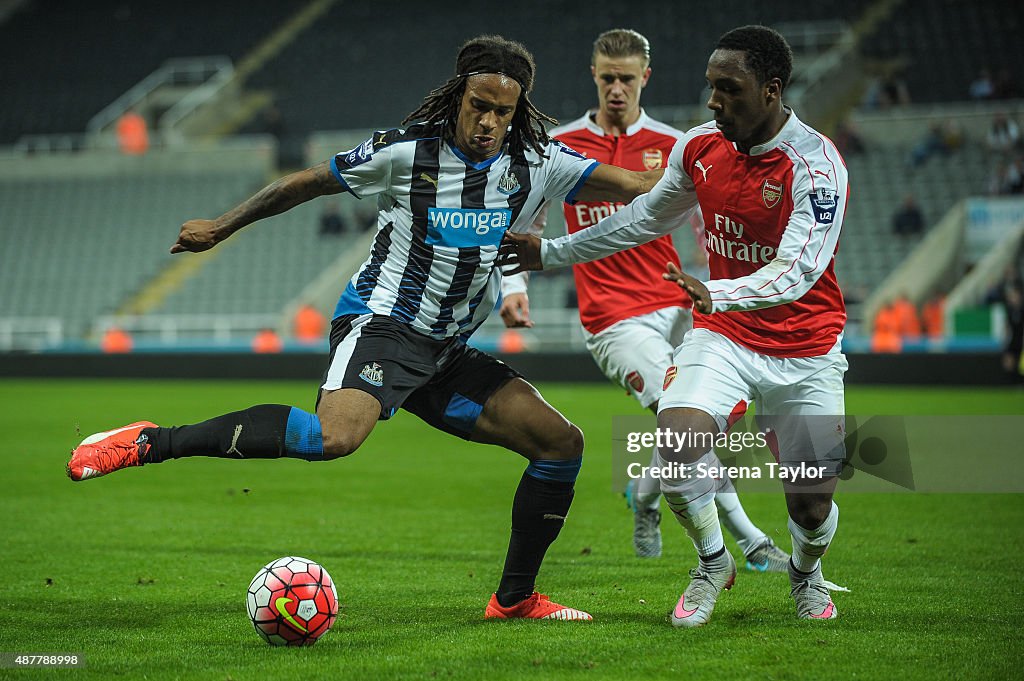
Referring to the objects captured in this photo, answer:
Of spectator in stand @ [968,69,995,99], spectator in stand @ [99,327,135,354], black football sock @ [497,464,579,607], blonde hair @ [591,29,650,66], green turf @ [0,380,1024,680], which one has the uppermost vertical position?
blonde hair @ [591,29,650,66]

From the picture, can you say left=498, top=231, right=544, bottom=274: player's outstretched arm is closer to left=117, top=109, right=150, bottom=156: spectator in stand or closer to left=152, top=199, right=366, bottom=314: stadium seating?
left=152, top=199, right=366, bottom=314: stadium seating

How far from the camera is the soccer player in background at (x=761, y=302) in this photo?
15.2 ft

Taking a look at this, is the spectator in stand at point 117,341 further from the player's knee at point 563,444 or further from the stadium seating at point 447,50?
the player's knee at point 563,444

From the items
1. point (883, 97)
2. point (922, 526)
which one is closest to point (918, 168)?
point (883, 97)

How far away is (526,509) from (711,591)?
82 cm

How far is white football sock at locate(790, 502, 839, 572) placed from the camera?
4.90 metres

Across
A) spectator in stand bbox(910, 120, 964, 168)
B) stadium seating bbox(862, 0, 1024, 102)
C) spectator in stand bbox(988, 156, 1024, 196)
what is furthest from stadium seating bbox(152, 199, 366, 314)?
spectator in stand bbox(988, 156, 1024, 196)


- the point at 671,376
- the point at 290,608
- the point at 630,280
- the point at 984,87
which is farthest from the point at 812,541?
the point at 984,87

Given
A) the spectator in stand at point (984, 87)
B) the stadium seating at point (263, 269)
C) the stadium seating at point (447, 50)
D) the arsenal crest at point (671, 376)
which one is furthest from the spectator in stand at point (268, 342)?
the arsenal crest at point (671, 376)

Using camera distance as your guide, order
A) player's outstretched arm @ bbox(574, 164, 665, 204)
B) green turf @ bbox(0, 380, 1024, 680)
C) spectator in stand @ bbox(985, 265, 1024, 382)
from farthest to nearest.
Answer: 1. spectator in stand @ bbox(985, 265, 1024, 382)
2. player's outstretched arm @ bbox(574, 164, 665, 204)
3. green turf @ bbox(0, 380, 1024, 680)

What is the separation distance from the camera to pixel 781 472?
4973mm

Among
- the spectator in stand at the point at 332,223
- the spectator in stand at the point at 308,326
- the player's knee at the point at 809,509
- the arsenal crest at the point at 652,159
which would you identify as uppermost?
the arsenal crest at the point at 652,159

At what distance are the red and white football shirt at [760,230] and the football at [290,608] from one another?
1715mm

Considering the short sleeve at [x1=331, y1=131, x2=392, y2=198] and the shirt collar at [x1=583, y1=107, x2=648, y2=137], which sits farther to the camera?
the shirt collar at [x1=583, y1=107, x2=648, y2=137]
